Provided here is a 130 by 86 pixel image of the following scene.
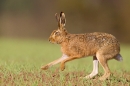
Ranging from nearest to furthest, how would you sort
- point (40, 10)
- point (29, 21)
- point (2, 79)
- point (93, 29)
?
point (2, 79) < point (93, 29) < point (29, 21) < point (40, 10)

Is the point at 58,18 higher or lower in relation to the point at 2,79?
higher

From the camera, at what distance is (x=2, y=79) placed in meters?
9.12

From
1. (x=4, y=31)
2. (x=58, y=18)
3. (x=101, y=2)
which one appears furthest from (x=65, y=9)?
(x=58, y=18)

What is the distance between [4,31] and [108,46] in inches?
1145

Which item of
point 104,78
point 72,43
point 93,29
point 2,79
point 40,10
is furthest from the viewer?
point 40,10

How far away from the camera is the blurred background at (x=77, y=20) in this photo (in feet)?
121

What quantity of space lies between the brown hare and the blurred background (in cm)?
2462

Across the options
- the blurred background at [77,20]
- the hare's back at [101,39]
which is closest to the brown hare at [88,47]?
the hare's back at [101,39]

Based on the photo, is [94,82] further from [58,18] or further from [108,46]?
[58,18]

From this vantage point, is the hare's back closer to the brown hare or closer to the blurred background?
the brown hare

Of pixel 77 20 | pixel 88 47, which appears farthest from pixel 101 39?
pixel 77 20

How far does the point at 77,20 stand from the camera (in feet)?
128

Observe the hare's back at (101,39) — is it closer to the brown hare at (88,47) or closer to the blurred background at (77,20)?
the brown hare at (88,47)

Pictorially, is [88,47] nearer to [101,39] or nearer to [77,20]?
[101,39]
